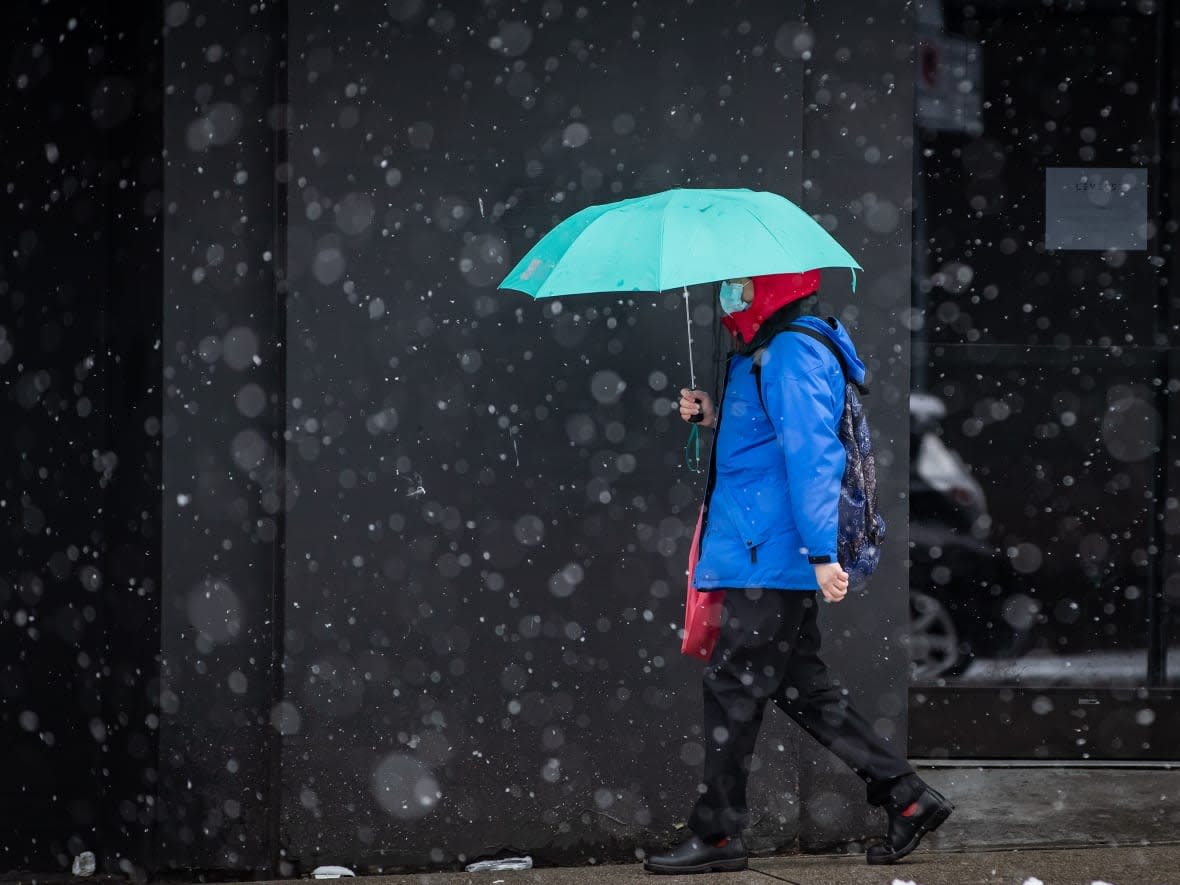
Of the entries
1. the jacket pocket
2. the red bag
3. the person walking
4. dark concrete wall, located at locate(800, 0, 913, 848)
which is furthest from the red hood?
dark concrete wall, located at locate(800, 0, 913, 848)

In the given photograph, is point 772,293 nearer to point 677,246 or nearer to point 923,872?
point 677,246

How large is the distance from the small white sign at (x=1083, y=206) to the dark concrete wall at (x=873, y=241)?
3.36 ft

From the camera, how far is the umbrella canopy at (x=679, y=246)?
13.1 ft

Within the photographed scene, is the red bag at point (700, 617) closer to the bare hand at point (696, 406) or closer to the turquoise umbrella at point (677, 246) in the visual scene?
the bare hand at point (696, 406)

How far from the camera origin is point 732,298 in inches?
173

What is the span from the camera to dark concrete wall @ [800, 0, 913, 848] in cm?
506

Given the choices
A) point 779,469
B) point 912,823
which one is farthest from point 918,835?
point 779,469

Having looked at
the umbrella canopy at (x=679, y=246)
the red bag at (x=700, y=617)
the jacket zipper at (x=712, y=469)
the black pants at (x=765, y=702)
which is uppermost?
the umbrella canopy at (x=679, y=246)

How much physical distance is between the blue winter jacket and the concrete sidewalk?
0.94 m

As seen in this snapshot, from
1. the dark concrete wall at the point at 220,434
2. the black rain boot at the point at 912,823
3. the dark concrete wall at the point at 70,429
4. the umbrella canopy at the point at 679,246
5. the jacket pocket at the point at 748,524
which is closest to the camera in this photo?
the umbrella canopy at the point at 679,246

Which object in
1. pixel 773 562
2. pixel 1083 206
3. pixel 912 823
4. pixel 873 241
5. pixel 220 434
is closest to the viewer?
pixel 773 562

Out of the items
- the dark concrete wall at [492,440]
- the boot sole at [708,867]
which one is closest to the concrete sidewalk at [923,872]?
the boot sole at [708,867]

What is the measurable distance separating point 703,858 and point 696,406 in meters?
1.39

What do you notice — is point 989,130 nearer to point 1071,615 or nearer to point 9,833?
point 1071,615
